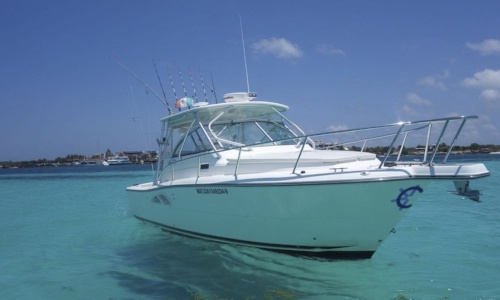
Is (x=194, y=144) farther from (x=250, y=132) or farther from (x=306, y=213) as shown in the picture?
(x=306, y=213)

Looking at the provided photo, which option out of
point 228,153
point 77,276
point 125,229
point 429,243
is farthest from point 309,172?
point 125,229

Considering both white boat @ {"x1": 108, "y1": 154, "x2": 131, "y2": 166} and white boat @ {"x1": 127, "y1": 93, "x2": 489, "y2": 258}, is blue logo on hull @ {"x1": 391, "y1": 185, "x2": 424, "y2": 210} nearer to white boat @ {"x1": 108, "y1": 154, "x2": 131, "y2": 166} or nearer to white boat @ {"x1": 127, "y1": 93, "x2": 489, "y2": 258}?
white boat @ {"x1": 127, "y1": 93, "x2": 489, "y2": 258}

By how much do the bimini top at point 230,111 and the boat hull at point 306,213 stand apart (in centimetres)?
188

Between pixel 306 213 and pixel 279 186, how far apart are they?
60 cm

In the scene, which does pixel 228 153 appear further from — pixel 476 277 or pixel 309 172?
pixel 476 277

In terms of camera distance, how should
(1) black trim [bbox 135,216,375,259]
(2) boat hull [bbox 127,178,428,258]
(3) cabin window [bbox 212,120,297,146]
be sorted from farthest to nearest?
1. (3) cabin window [bbox 212,120,297,146]
2. (1) black trim [bbox 135,216,375,259]
3. (2) boat hull [bbox 127,178,428,258]

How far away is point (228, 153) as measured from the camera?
→ 8.72 m

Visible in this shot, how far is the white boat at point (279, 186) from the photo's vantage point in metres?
6.24

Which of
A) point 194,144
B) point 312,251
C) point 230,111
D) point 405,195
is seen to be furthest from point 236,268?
point 230,111

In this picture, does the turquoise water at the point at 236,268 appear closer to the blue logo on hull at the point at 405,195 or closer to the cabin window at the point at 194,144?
the blue logo on hull at the point at 405,195

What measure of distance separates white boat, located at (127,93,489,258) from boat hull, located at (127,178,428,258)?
0.02 meters

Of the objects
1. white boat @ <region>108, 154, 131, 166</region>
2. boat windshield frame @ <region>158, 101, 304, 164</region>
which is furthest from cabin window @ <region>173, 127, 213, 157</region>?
white boat @ <region>108, 154, 131, 166</region>

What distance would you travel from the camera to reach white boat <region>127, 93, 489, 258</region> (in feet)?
20.5

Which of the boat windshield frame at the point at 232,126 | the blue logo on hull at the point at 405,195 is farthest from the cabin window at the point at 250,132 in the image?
the blue logo on hull at the point at 405,195
